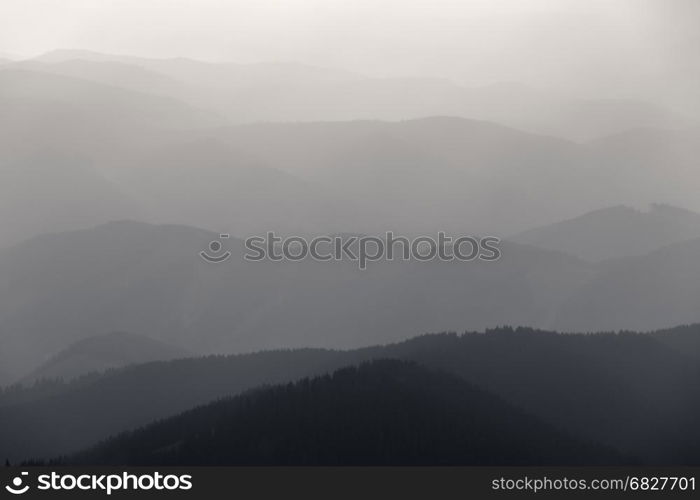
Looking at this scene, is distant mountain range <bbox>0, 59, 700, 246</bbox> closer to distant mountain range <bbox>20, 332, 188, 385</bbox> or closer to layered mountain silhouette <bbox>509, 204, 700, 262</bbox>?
layered mountain silhouette <bbox>509, 204, 700, 262</bbox>

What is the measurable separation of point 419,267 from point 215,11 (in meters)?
4.72

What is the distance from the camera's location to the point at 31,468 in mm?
12016

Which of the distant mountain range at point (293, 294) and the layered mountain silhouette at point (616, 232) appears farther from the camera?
the layered mountain silhouette at point (616, 232)

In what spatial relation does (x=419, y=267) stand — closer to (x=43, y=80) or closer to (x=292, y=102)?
(x=292, y=102)

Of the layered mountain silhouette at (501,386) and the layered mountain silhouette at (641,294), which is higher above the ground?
the layered mountain silhouette at (641,294)

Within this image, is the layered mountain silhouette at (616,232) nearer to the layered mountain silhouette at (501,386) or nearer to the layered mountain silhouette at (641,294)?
the layered mountain silhouette at (641,294)

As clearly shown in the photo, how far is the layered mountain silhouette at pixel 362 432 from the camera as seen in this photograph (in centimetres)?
1273

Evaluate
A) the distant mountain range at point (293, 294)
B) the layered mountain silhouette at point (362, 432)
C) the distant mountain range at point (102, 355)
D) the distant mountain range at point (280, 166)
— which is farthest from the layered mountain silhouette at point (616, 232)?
the distant mountain range at point (102, 355)

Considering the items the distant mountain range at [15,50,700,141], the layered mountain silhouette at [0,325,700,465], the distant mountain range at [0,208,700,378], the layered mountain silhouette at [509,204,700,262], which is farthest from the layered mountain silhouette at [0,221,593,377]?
the distant mountain range at [15,50,700,141]

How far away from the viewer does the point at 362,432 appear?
12.8 meters

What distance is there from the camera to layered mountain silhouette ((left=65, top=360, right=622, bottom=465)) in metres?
12.7

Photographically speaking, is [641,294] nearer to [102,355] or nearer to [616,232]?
[616,232]

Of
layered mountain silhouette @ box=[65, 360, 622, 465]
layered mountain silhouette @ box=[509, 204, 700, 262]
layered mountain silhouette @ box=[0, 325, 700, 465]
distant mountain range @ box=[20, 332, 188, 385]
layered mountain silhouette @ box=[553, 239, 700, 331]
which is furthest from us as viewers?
layered mountain silhouette @ box=[509, 204, 700, 262]

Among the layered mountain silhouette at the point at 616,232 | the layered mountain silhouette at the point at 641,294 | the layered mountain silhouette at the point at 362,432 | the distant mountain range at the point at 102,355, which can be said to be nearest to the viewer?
the layered mountain silhouette at the point at 362,432
